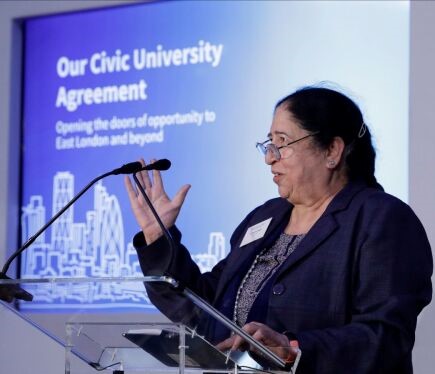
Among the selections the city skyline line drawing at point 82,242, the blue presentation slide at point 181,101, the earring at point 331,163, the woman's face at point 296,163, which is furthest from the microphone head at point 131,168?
the city skyline line drawing at point 82,242

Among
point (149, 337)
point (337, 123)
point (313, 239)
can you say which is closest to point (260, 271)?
point (313, 239)

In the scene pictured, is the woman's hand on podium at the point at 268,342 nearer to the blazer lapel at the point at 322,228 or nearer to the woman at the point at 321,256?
the woman at the point at 321,256

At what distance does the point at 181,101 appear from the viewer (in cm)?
424

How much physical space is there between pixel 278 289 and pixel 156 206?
1.50ft

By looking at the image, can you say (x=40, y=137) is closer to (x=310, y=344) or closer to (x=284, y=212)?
(x=284, y=212)

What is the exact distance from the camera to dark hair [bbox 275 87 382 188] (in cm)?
246

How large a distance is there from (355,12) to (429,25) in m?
0.34

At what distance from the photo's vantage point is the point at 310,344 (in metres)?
2.04

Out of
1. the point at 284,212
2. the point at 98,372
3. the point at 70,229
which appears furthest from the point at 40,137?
the point at 98,372

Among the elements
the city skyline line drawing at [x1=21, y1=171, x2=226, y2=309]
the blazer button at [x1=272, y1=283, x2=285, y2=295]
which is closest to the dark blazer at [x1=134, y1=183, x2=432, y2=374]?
the blazer button at [x1=272, y1=283, x2=285, y2=295]

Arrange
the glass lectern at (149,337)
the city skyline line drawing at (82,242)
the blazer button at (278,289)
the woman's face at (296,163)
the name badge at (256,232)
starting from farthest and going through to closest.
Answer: the city skyline line drawing at (82,242) < the name badge at (256,232) < the woman's face at (296,163) < the blazer button at (278,289) < the glass lectern at (149,337)

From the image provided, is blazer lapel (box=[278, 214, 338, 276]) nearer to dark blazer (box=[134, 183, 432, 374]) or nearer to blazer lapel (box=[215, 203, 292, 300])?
dark blazer (box=[134, 183, 432, 374])

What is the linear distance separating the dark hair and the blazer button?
402mm

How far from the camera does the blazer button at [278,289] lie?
7.47ft
